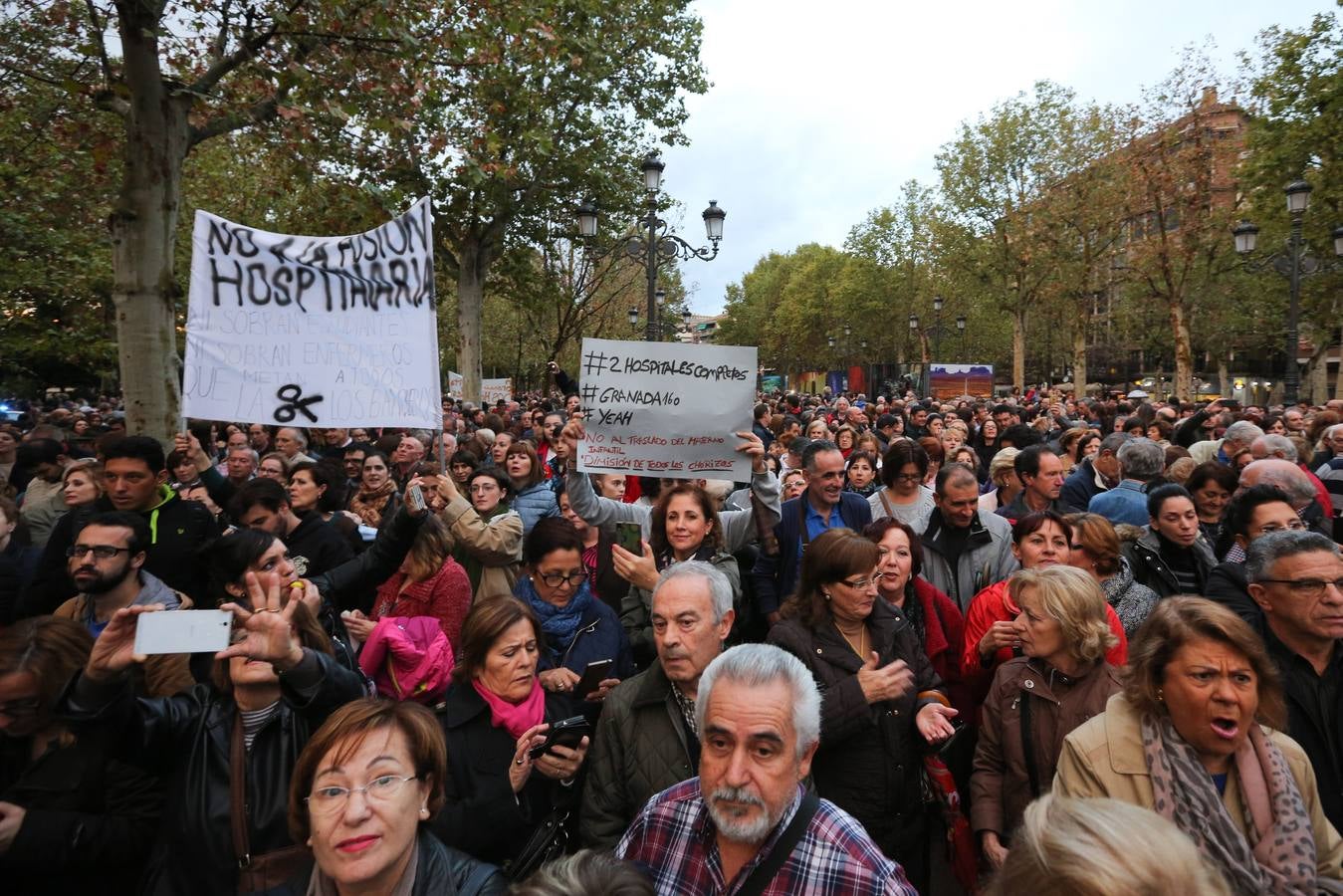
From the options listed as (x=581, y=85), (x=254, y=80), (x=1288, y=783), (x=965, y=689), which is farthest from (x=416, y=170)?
(x=1288, y=783)

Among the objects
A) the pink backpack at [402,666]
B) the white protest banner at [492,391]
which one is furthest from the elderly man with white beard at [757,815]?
the white protest banner at [492,391]

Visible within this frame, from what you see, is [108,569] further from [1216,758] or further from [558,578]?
[1216,758]

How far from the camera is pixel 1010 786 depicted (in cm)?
295

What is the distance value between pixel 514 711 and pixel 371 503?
14.0 ft

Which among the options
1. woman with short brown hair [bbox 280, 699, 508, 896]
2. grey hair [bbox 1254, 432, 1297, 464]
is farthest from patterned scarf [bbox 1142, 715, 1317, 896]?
grey hair [bbox 1254, 432, 1297, 464]

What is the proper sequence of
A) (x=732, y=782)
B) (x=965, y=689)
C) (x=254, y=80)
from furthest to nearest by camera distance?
(x=254, y=80), (x=965, y=689), (x=732, y=782)

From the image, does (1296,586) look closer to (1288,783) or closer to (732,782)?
(1288,783)

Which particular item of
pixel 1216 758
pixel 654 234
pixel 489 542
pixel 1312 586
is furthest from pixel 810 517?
pixel 654 234

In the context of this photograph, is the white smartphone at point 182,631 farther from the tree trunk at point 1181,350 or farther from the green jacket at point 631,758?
the tree trunk at point 1181,350

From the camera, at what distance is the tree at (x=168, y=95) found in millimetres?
7152

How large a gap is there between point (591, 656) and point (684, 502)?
950 mm

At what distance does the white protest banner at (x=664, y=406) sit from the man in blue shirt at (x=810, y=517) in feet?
2.11

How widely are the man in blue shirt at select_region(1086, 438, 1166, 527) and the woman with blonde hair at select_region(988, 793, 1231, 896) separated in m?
4.19

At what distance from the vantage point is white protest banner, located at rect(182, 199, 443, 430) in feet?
13.0
